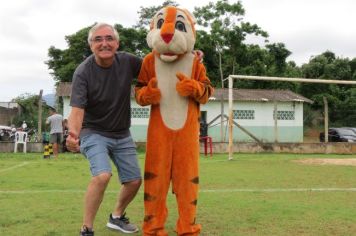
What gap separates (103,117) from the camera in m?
4.52

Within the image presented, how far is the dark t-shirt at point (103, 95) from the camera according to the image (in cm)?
444

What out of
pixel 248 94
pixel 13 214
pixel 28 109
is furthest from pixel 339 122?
pixel 13 214

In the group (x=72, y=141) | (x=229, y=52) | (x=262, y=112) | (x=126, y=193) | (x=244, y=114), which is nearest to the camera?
(x=72, y=141)

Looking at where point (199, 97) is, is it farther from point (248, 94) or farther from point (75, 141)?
point (248, 94)

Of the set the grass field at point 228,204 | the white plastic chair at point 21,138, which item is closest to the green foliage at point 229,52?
the white plastic chair at point 21,138

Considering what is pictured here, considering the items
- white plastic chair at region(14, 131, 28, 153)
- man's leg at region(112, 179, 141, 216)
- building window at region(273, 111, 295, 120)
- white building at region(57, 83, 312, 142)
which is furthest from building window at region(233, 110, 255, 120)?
man's leg at region(112, 179, 141, 216)

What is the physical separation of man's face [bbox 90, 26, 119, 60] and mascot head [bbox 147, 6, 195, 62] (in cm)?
34

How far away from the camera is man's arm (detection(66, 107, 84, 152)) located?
4277mm

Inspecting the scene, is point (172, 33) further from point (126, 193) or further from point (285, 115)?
point (285, 115)

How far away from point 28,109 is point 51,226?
24487 mm

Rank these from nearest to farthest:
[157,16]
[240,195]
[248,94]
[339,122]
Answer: [157,16] → [240,195] → [339,122] → [248,94]

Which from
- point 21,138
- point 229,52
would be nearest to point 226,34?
point 229,52

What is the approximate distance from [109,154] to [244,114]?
21153mm

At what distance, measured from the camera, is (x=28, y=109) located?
2827 cm
